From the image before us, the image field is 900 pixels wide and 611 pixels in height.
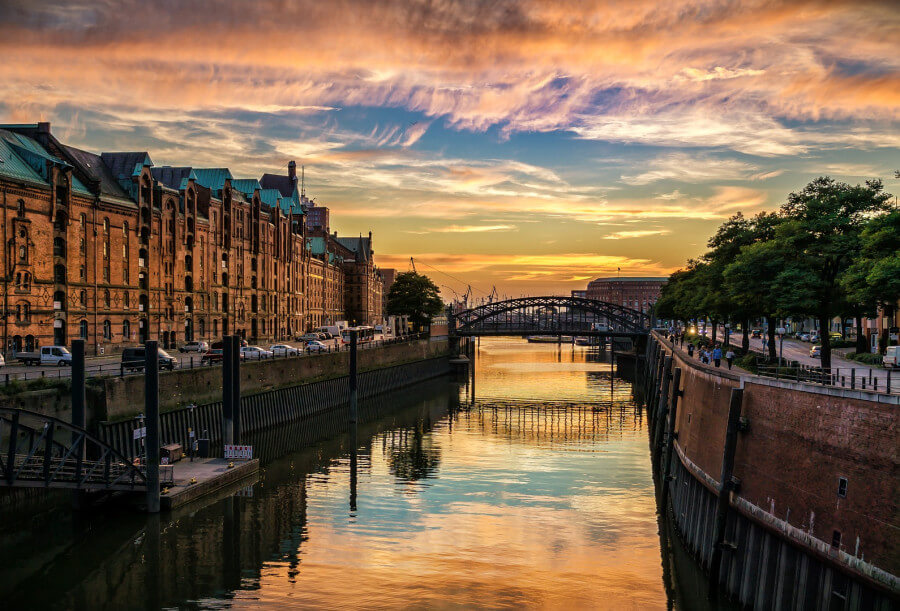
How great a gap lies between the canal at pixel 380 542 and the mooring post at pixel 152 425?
1115 millimetres

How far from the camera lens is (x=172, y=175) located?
89375 mm

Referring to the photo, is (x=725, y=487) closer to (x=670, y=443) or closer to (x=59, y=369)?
(x=670, y=443)

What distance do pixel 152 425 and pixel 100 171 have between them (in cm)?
4950

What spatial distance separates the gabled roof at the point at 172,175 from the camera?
3474 inches

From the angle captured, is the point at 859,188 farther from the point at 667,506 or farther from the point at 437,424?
the point at 437,424

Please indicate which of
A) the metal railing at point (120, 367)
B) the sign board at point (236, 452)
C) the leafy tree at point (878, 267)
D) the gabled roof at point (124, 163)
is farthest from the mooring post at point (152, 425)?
the gabled roof at point (124, 163)

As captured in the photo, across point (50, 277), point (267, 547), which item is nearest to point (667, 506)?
point (267, 547)

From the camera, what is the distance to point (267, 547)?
3070 cm

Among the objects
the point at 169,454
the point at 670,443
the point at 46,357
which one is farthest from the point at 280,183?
the point at 670,443

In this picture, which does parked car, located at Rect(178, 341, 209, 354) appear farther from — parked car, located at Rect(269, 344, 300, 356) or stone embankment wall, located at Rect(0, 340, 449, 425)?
stone embankment wall, located at Rect(0, 340, 449, 425)

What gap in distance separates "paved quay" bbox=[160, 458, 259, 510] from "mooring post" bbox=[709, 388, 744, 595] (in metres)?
22.1

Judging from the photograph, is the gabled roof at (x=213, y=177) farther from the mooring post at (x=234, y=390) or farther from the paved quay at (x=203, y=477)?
the paved quay at (x=203, y=477)

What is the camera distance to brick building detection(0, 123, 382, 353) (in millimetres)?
60062

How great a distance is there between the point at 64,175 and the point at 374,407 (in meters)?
35.0
